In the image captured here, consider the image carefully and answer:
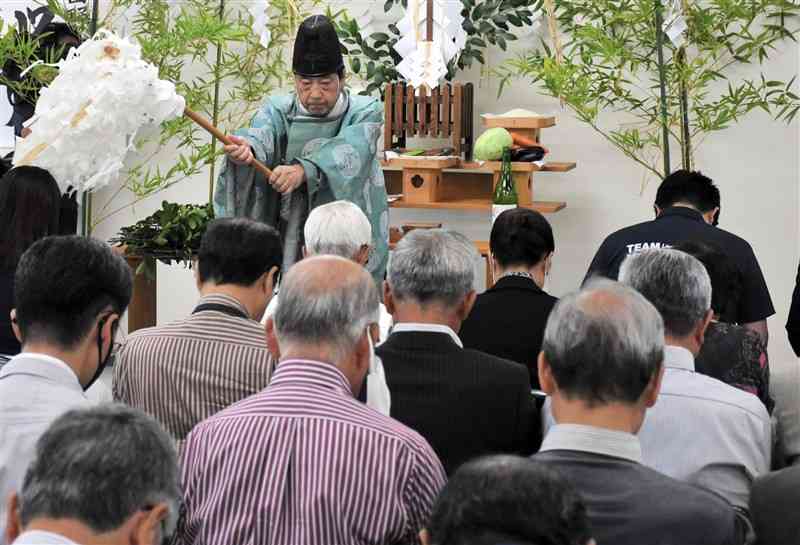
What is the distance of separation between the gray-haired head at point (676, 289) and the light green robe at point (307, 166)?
2133 millimetres

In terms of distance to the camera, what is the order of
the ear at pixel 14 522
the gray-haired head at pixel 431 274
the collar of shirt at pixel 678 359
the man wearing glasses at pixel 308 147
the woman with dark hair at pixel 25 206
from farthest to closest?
the man wearing glasses at pixel 308 147 → the woman with dark hair at pixel 25 206 → the gray-haired head at pixel 431 274 → the collar of shirt at pixel 678 359 → the ear at pixel 14 522

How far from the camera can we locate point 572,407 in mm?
1840

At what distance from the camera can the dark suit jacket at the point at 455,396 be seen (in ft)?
7.84

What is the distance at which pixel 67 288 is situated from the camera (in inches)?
87.0

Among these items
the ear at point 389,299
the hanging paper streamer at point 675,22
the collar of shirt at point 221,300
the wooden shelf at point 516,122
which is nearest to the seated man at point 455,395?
the ear at point 389,299

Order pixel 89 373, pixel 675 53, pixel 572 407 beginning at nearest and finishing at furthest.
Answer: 1. pixel 572 407
2. pixel 89 373
3. pixel 675 53

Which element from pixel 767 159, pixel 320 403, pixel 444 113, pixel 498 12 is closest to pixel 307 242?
pixel 320 403

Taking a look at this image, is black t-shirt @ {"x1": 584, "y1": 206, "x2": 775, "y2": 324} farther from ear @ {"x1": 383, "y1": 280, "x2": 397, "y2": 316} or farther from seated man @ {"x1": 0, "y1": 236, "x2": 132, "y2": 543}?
seated man @ {"x1": 0, "y1": 236, "x2": 132, "y2": 543}

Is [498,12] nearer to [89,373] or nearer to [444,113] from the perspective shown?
[444,113]

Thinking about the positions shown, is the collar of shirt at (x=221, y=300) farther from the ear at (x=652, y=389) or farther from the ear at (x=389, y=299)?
the ear at (x=652, y=389)

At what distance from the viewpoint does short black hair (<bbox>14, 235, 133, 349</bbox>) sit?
217 cm

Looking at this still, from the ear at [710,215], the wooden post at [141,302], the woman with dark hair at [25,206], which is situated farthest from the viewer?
the wooden post at [141,302]

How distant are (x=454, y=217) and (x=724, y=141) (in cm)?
140

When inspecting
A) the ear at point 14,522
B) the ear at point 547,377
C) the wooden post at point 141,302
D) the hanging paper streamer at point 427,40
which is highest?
the hanging paper streamer at point 427,40
